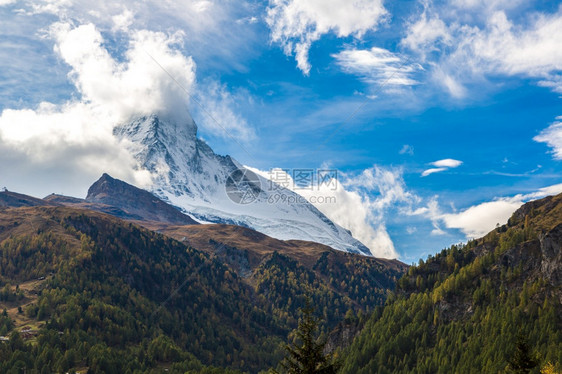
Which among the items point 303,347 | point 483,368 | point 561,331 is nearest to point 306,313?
point 303,347

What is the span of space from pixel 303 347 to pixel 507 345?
18243 cm

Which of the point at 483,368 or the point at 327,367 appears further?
the point at 483,368

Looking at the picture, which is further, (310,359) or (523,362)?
(523,362)

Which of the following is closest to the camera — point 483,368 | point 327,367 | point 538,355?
point 327,367

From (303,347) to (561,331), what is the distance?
632ft

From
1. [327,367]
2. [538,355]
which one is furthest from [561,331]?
[327,367]

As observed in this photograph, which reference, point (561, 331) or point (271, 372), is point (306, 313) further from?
point (561, 331)

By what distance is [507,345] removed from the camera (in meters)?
200

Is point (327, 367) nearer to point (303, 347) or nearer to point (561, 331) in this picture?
point (303, 347)

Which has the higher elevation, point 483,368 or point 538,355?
point 538,355

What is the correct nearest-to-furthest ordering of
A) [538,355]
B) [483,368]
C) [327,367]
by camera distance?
[327,367] → [538,355] → [483,368]

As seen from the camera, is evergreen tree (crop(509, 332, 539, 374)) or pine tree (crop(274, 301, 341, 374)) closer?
pine tree (crop(274, 301, 341, 374))

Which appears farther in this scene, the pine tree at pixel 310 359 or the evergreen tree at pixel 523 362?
the evergreen tree at pixel 523 362

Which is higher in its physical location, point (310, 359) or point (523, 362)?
point (310, 359)
